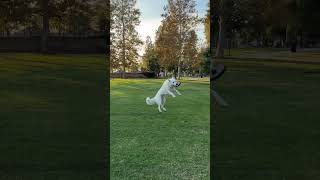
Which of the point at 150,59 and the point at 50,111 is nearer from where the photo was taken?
the point at 150,59

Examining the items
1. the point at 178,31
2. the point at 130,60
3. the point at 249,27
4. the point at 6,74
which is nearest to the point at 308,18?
the point at 249,27

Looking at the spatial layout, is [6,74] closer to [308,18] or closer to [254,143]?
[254,143]

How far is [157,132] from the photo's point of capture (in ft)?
15.2

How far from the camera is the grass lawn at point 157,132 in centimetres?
450

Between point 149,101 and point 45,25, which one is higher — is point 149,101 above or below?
below

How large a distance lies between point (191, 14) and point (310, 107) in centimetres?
164

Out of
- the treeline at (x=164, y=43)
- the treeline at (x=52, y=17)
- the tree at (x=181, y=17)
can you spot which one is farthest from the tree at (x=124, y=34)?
the tree at (x=181, y=17)

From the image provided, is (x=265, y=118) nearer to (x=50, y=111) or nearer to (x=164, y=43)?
(x=164, y=43)

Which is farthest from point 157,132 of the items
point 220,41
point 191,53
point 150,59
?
point 220,41

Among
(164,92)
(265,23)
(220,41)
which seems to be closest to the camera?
(164,92)

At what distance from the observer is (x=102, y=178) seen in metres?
4.63

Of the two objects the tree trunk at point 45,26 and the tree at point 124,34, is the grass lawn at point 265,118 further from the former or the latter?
the tree trunk at point 45,26

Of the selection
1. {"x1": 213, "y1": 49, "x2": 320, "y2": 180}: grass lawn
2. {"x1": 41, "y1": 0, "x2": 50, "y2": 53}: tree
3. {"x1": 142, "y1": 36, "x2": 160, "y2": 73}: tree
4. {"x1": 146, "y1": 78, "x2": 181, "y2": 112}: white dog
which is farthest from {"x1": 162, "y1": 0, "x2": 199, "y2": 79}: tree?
{"x1": 41, "y1": 0, "x2": 50, "y2": 53}: tree

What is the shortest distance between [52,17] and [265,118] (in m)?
2.48
